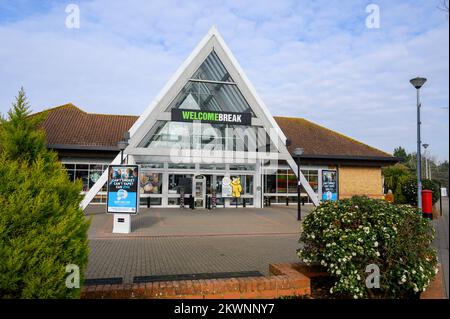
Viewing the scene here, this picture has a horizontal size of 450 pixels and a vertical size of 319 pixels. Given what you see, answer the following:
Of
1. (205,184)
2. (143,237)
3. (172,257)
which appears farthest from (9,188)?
(205,184)

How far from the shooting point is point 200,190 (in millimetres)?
23094

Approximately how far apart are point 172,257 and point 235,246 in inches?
91.7

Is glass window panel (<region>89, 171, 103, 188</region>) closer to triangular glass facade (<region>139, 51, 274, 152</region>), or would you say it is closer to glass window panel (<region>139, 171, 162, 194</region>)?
glass window panel (<region>139, 171, 162, 194</region>)

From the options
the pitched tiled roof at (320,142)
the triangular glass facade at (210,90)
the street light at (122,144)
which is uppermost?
the triangular glass facade at (210,90)

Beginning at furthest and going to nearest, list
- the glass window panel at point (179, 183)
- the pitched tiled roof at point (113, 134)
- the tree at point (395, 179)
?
the tree at point (395, 179) < the pitched tiled roof at point (113, 134) < the glass window panel at point (179, 183)

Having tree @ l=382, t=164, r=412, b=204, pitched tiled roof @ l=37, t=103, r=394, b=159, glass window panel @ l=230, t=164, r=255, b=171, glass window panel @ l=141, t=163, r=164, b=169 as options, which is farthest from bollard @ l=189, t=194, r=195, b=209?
tree @ l=382, t=164, r=412, b=204

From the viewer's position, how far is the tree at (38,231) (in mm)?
3111

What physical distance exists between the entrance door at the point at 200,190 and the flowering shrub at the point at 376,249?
18.0m

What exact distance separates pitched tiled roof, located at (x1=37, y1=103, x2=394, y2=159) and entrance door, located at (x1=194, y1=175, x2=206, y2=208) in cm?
591

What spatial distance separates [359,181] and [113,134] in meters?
19.3

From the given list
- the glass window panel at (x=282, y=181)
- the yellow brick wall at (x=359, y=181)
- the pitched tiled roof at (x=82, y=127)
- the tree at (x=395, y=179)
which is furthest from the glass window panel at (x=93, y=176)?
the tree at (x=395, y=179)

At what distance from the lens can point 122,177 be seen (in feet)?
40.7

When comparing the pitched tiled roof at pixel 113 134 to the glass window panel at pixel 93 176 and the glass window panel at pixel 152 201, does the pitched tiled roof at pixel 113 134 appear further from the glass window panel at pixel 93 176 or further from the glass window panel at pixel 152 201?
the glass window panel at pixel 152 201

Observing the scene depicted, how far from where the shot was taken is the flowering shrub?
179 inches
